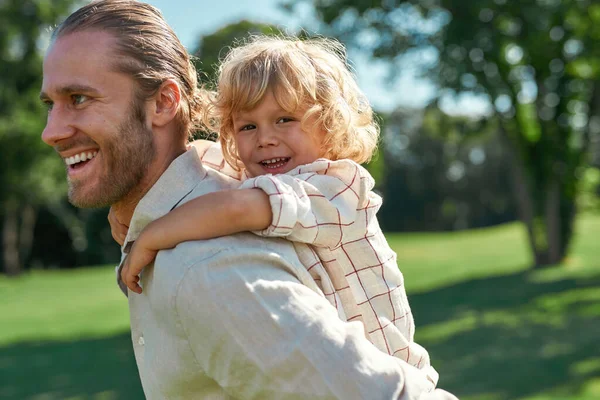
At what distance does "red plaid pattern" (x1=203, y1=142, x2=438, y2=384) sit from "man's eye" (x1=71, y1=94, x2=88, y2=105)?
0.45 metres

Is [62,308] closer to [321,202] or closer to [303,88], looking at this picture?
[303,88]

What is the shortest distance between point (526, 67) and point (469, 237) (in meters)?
13.9

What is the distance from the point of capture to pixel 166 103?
2102 millimetres

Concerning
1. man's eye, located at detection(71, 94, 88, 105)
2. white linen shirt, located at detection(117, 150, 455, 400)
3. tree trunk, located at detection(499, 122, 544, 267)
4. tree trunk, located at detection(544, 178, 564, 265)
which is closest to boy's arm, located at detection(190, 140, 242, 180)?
man's eye, located at detection(71, 94, 88, 105)

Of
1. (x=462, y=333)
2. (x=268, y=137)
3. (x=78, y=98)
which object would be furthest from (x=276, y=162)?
(x=462, y=333)

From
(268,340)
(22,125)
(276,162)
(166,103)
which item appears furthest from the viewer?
(22,125)

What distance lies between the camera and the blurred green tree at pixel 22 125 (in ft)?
101

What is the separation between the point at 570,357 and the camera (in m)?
11.2

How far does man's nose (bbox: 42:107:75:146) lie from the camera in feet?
6.49

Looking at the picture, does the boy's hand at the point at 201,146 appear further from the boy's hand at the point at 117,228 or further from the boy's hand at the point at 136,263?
the boy's hand at the point at 136,263

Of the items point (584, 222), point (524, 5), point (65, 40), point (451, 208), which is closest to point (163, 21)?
point (65, 40)

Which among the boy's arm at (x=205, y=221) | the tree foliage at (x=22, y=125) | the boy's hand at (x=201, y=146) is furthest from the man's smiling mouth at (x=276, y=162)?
the tree foliage at (x=22, y=125)

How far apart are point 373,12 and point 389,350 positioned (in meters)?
17.3

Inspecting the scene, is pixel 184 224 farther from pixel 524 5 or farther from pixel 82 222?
pixel 82 222
